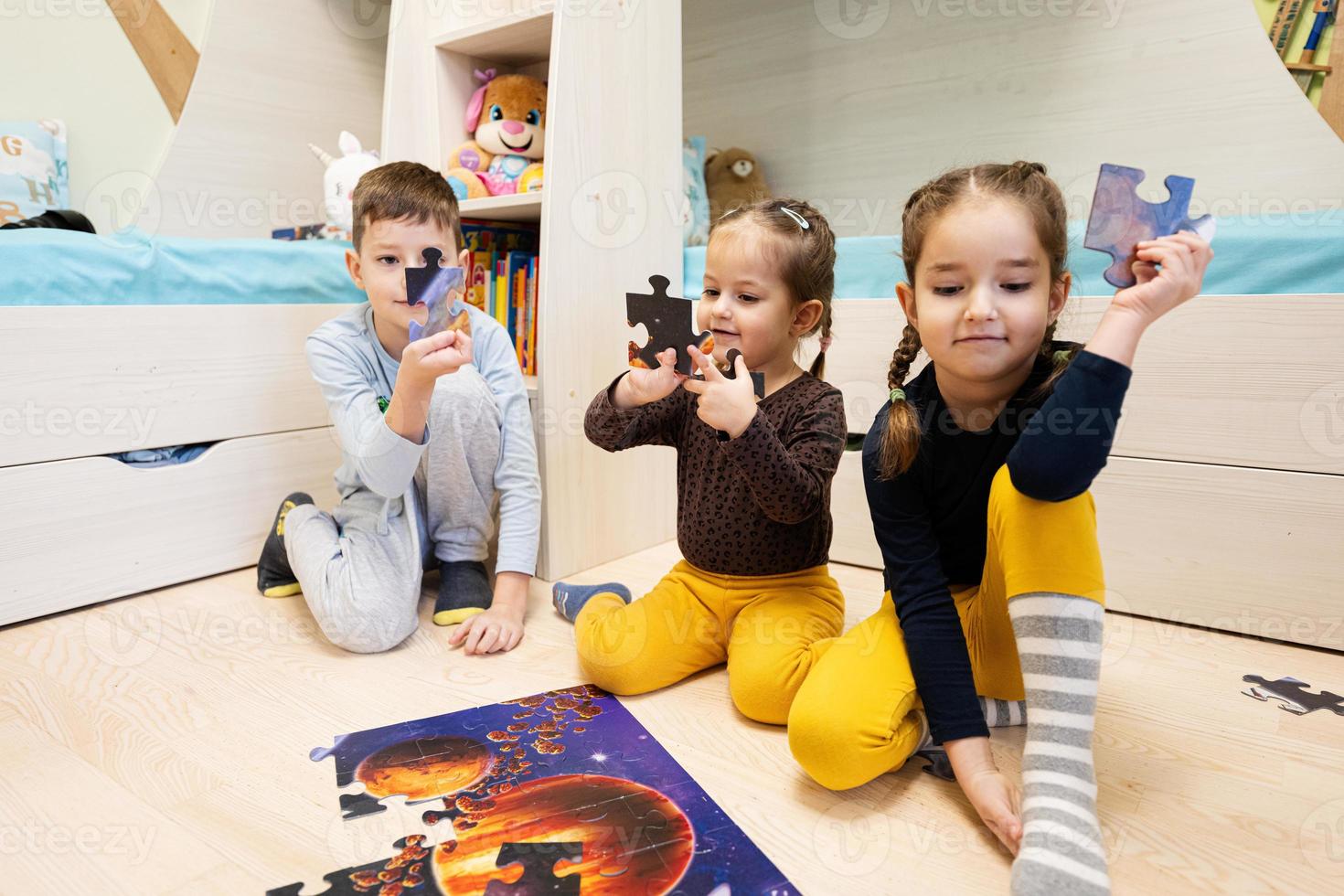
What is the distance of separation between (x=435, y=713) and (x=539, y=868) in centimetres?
33

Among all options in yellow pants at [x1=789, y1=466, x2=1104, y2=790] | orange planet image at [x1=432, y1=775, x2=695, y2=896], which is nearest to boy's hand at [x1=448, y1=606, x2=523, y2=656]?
orange planet image at [x1=432, y1=775, x2=695, y2=896]

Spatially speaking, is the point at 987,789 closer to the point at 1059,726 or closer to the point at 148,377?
the point at 1059,726

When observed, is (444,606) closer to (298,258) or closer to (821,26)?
(298,258)

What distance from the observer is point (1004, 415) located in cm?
90

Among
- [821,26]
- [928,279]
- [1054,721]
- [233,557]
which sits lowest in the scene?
[233,557]

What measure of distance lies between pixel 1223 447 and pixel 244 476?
157cm

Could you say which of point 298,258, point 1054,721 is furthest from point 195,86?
point 1054,721

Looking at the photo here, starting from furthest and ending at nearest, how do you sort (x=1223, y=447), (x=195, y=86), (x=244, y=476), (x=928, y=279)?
(x=195, y=86)
(x=244, y=476)
(x=1223, y=447)
(x=928, y=279)

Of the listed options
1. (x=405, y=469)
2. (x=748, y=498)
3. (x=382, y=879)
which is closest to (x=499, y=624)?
(x=405, y=469)

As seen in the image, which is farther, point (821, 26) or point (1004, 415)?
point (821, 26)

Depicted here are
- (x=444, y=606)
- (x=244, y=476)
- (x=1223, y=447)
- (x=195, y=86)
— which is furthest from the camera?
(x=195, y=86)

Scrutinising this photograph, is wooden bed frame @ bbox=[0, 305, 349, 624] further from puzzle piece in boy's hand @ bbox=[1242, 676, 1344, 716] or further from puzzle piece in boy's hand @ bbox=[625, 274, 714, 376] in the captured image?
puzzle piece in boy's hand @ bbox=[1242, 676, 1344, 716]

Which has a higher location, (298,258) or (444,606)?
(298,258)

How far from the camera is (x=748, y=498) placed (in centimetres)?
111
